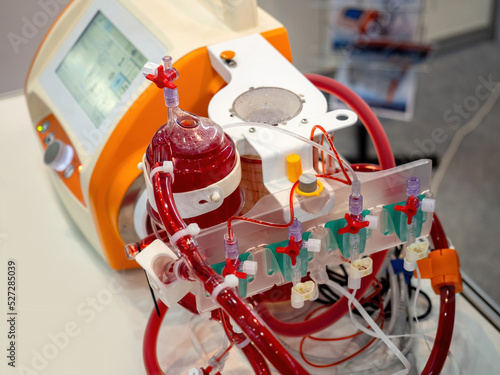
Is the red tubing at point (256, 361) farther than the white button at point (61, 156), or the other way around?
the white button at point (61, 156)

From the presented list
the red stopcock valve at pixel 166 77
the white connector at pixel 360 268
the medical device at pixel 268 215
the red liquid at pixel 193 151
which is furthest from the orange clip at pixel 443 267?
the red stopcock valve at pixel 166 77

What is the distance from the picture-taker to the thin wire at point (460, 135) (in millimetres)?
2318

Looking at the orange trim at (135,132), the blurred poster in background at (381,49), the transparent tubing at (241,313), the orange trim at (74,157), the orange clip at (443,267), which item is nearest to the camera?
the transparent tubing at (241,313)

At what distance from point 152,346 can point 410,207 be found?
456 mm

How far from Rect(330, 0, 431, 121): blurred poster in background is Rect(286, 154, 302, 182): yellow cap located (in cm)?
153

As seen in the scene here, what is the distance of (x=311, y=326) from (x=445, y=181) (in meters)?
1.50

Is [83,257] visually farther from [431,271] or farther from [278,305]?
[431,271]

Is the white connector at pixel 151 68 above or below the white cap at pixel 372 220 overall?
above

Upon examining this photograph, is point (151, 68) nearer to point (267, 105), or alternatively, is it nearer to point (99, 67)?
point (267, 105)

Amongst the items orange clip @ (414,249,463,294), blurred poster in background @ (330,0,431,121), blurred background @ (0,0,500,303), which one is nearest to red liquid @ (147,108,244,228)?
orange clip @ (414,249,463,294)

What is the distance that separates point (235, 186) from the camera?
2.79ft

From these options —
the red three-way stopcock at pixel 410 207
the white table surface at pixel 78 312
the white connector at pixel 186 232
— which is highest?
the white connector at pixel 186 232

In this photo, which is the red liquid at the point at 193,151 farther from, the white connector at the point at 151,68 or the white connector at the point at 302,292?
the white connector at the point at 302,292

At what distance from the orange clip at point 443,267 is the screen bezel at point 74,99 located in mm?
539
